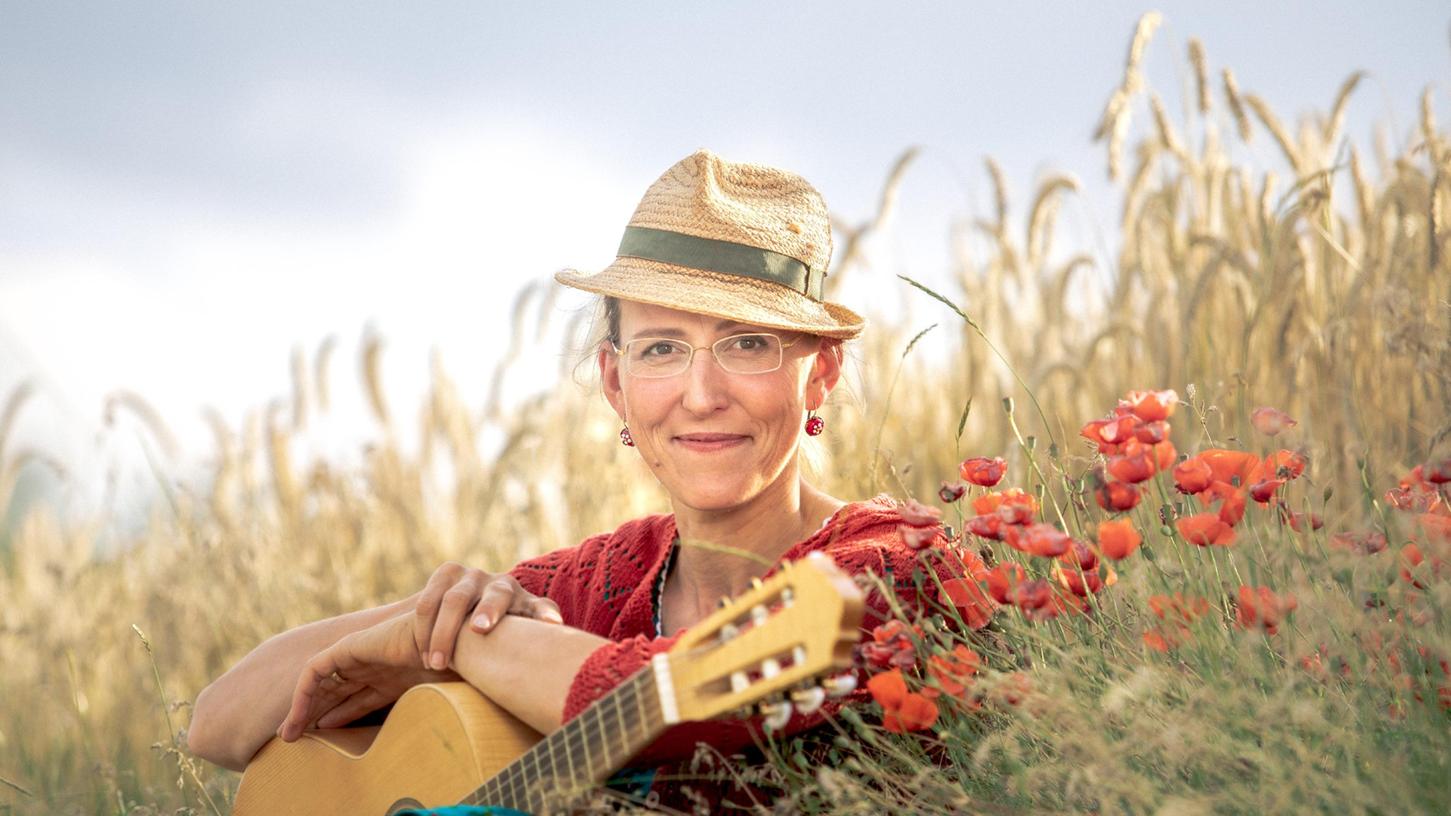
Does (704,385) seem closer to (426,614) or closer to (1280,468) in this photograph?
(426,614)

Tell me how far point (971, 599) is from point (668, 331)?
0.84 metres

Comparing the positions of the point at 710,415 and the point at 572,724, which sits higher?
the point at 710,415

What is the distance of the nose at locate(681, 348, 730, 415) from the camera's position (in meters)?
2.64

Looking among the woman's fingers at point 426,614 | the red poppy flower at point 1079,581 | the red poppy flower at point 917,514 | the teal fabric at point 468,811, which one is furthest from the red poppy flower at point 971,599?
the woman's fingers at point 426,614

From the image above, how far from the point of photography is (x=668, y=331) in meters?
2.68

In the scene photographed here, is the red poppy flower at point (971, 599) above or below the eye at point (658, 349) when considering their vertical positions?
below

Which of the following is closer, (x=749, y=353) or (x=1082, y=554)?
(x=1082, y=554)

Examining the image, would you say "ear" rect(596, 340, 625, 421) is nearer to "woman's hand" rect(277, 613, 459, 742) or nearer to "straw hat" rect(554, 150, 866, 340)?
"straw hat" rect(554, 150, 866, 340)

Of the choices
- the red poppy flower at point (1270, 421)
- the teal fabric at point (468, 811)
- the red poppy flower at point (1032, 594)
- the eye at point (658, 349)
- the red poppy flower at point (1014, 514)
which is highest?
the eye at point (658, 349)

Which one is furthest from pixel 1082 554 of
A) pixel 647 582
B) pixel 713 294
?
pixel 647 582

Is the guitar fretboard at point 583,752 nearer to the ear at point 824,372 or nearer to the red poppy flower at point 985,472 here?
the red poppy flower at point 985,472

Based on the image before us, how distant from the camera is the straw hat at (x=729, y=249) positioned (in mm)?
2635

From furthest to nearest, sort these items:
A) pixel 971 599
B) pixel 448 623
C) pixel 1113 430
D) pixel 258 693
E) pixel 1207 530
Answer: pixel 258 693
pixel 448 623
pixel 971 599
pixel 1113 430
pixel 1207 530

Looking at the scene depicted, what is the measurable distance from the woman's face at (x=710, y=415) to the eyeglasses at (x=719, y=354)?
0.03ft
